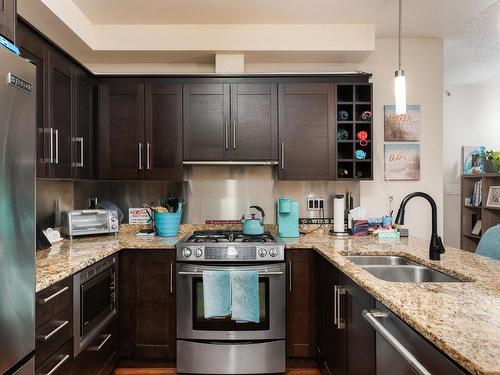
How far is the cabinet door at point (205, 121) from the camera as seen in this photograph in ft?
8.79

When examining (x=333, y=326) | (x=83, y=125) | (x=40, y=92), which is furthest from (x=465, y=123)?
(x=40, y=92)

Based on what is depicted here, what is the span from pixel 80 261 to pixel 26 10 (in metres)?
1.62

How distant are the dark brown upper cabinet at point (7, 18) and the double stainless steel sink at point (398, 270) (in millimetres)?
1944

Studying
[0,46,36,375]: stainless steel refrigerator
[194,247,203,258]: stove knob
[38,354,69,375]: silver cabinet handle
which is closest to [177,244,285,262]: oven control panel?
[194,247,203,258]: stove knob

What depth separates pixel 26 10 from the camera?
2092 millimetres

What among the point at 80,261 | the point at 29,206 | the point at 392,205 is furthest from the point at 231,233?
the point at 29,206

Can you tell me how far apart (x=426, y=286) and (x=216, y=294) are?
1303 millimetres

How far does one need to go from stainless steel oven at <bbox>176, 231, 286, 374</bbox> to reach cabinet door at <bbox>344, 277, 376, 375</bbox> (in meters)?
0.66

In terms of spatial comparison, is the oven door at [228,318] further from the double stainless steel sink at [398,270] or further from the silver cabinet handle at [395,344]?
the silver cabinet handle at [395,344]

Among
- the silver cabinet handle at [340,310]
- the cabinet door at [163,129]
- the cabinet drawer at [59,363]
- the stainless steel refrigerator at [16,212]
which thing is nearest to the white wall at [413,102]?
the cabinet door at [163,129]

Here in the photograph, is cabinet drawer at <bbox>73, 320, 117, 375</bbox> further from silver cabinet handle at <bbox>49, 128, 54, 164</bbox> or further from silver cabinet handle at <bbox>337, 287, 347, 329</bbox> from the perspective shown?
silver cabinet handle at <bbox>337, 287, 347, 329</bbox>

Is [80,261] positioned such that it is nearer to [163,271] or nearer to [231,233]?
[163,271]

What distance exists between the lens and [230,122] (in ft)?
8.81

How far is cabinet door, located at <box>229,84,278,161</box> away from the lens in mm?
2682
